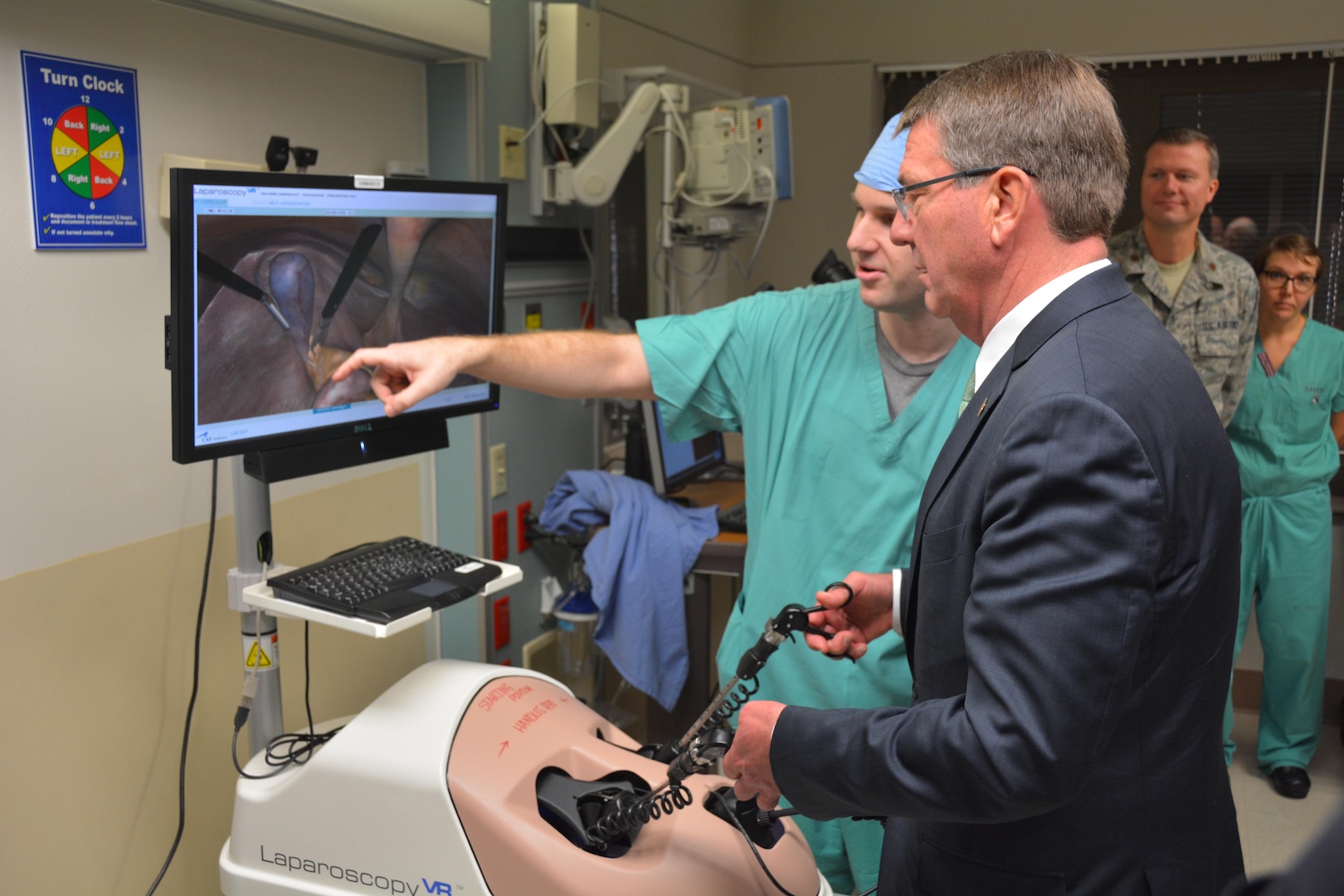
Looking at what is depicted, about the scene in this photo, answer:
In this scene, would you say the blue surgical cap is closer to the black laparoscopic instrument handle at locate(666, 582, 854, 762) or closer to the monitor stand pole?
the black laparoscopic instrument handle at locate(666, 582, 854, 762)

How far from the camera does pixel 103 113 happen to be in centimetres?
174

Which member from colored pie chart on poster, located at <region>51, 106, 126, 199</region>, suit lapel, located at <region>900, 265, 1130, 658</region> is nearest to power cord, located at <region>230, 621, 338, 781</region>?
colored pie chart on poster, located at <region>51, 106, 126, 199</region>

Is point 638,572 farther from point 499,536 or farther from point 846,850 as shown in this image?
point 846,850

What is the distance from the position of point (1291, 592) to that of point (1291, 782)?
0.57 metres

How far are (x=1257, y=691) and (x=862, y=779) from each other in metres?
3.59

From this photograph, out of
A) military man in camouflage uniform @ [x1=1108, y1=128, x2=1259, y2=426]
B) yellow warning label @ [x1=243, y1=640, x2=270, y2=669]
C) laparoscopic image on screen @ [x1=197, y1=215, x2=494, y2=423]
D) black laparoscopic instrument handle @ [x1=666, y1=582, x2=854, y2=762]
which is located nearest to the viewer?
black laparoscopic instrument handle @ [x1=666, y1=582, x2=854, y2=762]

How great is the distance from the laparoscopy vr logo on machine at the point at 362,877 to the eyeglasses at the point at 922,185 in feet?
3.07

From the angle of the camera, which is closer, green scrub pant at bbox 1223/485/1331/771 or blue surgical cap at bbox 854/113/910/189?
blue surgical cap at bbox 854/113/910/189

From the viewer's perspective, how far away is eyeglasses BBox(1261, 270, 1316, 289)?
3.27 meters

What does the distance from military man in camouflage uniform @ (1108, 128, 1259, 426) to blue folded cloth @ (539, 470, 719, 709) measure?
1.38m

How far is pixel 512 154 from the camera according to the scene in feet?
8.57

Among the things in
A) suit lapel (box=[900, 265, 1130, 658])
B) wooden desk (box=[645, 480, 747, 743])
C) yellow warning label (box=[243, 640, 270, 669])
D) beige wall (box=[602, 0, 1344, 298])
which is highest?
beige wall (box=[602, 0, 1344, 298])

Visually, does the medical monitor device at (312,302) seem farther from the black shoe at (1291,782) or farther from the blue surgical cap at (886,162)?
the black shoe at (1291,782)

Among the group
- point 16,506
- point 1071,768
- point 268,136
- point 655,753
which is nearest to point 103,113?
point 268,136
